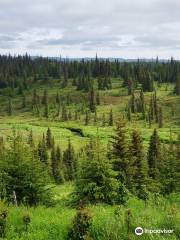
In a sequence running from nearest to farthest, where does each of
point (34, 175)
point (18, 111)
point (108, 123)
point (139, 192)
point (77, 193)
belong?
1. point (77, 193)
2. point (34, 175)
3. point (139, 192)
4. point (108, 123)
5. point (18, 111)

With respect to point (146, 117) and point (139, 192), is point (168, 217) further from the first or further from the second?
point (146, 117)

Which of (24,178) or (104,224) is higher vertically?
(104,224)

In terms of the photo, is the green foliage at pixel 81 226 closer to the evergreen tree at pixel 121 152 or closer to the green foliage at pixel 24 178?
the green foliage at pixel 24 178

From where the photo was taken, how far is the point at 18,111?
649 feet

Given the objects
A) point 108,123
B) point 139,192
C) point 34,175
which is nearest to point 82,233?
point 34,175

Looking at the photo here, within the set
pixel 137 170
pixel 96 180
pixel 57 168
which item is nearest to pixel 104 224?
pixel 96 180

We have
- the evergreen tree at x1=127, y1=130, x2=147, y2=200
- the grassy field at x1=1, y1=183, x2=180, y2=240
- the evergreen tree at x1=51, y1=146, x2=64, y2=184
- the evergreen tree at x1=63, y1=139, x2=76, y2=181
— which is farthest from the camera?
the evergreen tree at x1=63, y1=139, x2=76, y2=181

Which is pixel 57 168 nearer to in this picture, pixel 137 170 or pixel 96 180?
pixel 137 170

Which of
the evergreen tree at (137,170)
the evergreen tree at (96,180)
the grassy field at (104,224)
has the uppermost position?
the grassy field at (104,224)

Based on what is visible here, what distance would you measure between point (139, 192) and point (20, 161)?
11.0 metres

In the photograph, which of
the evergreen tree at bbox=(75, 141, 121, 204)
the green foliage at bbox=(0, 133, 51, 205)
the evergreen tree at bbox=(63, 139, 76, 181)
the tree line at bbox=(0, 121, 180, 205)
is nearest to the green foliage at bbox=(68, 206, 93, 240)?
the tree line at bbox=(0, 121, 180, 205)

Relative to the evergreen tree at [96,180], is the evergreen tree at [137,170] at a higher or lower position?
lower

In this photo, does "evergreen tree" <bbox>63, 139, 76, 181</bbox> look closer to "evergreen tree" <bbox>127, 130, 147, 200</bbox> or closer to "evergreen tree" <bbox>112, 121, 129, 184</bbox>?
"evergreen tree" <bbox>127, 130, 147, 200</bbox>

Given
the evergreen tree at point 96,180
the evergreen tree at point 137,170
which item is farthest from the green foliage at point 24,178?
the evergreen tree at point 137,170
